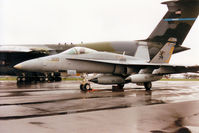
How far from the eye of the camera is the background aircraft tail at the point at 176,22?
22.4 metres

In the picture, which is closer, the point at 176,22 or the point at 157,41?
the point at 176,22

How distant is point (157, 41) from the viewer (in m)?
22.8

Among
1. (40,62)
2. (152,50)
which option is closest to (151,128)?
(40,62)

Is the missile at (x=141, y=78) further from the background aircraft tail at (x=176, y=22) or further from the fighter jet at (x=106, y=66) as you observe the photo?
the background aircraft tail at (x=176, y=22)

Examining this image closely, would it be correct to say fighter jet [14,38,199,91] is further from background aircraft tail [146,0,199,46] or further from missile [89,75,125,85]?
background aircraft tail [146,0,199,46]

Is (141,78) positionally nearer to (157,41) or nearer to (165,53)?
(165,53)

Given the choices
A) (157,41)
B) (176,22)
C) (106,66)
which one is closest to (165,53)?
(106,66)

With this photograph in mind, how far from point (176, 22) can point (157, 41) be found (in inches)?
95.1

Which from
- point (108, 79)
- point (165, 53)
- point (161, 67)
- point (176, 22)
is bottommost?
point (108, 79)

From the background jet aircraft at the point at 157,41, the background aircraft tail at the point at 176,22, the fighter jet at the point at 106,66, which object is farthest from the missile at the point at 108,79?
the background aircraft tail at the point at 176,22

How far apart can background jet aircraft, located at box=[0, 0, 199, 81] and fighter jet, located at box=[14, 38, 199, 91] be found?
7.59m

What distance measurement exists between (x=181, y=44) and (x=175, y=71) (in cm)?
992

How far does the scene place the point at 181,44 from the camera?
2342cm

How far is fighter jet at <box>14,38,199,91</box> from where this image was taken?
12.9m
